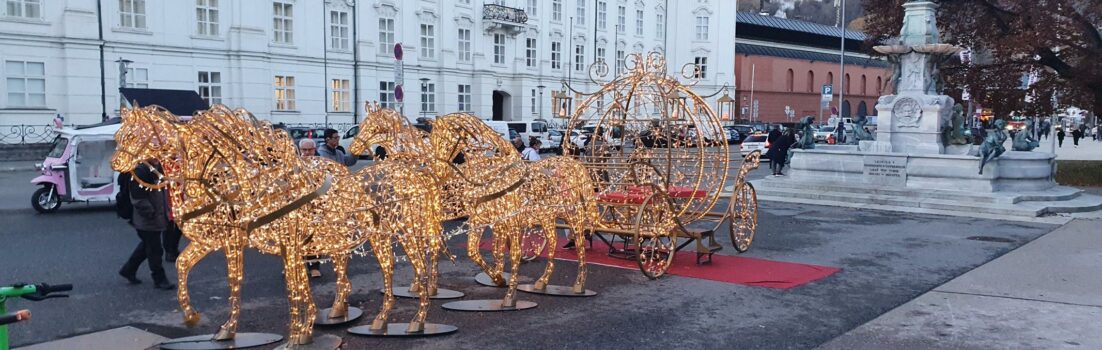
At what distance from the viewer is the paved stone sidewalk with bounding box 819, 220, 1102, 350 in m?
6.56

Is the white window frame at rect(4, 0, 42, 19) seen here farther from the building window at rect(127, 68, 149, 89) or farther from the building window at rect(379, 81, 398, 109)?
the building window at rect(379, 81, 398, 109)

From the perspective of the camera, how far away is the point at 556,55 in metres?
46.7

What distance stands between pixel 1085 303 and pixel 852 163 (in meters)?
10.1

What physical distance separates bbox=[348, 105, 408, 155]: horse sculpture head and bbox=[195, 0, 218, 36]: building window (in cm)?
2704

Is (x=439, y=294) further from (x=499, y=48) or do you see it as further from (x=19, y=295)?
(x=499, y=48)

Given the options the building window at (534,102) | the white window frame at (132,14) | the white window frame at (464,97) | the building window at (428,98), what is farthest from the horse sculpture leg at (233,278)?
the building window at (534,102)

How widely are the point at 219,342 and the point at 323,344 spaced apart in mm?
778

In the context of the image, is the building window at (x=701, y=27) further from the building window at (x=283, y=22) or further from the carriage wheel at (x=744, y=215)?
the carriage wheel at (x=744, y=215)

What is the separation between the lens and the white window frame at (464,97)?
41.4 m

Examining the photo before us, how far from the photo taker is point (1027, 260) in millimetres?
10211

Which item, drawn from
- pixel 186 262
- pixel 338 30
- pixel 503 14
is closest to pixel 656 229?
pixel 186 262

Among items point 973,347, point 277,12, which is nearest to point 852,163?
point 973,347

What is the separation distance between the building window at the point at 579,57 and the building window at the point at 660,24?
7454mm

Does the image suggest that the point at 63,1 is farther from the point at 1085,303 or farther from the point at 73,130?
the point at 1085,303
